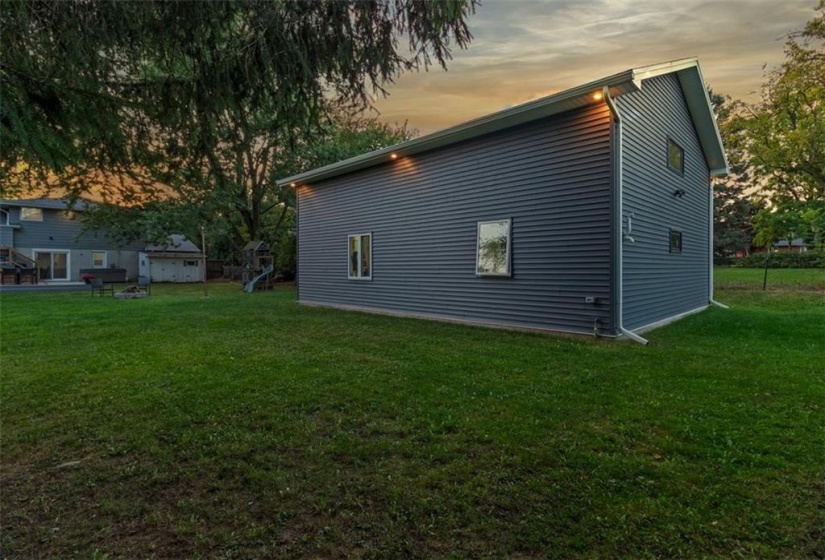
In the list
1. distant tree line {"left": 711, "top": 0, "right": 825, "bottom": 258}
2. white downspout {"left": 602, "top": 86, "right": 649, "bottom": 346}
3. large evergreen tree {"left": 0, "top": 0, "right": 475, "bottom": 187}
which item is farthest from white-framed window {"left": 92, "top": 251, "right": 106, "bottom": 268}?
distant tree line {"left": 711, "top": 0, "right": 825, "bottom": 258}

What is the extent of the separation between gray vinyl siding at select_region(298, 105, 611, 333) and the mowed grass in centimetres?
153

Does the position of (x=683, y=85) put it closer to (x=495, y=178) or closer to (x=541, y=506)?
(x=495, y=178)

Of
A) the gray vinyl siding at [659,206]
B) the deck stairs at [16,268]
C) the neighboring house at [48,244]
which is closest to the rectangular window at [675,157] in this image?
the gray vinyl siding at [659,206]

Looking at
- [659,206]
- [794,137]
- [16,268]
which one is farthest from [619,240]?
[16,268]

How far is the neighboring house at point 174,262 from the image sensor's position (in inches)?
978

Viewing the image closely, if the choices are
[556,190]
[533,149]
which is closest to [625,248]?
[556,190]

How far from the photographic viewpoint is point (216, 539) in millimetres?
1948

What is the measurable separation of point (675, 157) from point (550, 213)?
4.09 meters

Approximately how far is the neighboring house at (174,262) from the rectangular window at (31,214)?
4921 mm

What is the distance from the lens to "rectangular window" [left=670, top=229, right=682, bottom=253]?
28.6 ft

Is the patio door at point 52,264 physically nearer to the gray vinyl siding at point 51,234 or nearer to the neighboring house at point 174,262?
the gray vinyl siding at point 51,234

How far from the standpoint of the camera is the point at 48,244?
21.7 metres

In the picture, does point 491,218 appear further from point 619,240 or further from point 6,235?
point 6,235

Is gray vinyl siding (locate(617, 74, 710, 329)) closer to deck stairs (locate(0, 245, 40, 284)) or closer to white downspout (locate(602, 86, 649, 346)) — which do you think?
white downspout (locate(602, 86, 649, 346))
